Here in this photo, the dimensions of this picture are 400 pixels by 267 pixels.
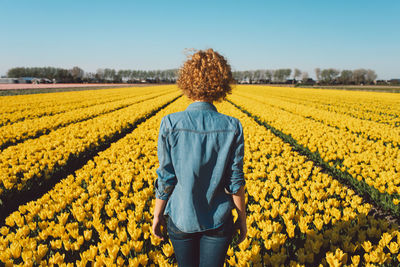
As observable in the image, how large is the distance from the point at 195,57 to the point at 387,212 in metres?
4.53

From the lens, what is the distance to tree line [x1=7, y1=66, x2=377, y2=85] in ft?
368

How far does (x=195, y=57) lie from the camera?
1.65 meters

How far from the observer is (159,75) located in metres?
168

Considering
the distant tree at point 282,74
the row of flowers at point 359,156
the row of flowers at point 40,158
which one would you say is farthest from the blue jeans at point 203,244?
the distant tree at point 282,74

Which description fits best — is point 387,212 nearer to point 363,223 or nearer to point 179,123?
point 363,223

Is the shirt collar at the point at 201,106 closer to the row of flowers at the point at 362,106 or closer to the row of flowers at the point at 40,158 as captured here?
the row of flowers at the point at 40,158

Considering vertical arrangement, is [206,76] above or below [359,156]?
above

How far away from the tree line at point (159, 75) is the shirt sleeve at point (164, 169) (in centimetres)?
9581

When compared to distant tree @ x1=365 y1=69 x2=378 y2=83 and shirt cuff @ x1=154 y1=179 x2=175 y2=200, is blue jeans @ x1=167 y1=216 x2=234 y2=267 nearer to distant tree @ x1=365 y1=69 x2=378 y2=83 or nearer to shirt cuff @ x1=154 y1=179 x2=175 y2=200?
shirt cuff @ x1=154 y1=179 x2=175 y2=200

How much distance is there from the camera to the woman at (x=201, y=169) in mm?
1401

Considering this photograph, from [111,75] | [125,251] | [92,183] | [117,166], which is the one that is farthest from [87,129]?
[111,75]

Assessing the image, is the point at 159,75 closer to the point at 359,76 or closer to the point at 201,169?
the point at 359,76

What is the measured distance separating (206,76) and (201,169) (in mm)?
618

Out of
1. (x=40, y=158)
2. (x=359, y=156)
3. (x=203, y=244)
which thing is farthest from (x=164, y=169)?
(x=359, y=156)
